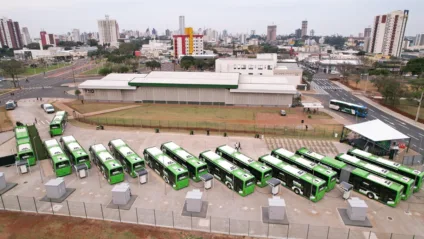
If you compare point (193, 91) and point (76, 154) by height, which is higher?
point (193, 91)

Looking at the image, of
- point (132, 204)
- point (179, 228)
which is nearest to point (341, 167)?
point (179, 228)

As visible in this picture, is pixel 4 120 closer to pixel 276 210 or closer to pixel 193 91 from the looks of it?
pixel 193 91

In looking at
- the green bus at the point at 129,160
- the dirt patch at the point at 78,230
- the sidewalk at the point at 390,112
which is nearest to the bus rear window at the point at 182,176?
the green bus at the point at 129,160

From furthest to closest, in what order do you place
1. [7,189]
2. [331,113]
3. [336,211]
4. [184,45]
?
[184,45] < [331,113] < [7,189] < [336,211]

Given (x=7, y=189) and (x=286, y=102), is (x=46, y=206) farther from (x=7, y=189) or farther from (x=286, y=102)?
(x=286, y=102)

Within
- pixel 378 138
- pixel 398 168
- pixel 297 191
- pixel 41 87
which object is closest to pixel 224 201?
pixel 297 191

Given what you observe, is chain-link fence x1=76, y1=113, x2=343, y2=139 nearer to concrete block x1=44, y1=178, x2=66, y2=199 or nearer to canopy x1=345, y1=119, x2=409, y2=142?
canopy x1=345, y1=119, x2=409, y2=142

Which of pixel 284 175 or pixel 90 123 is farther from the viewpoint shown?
pixel 90 123
